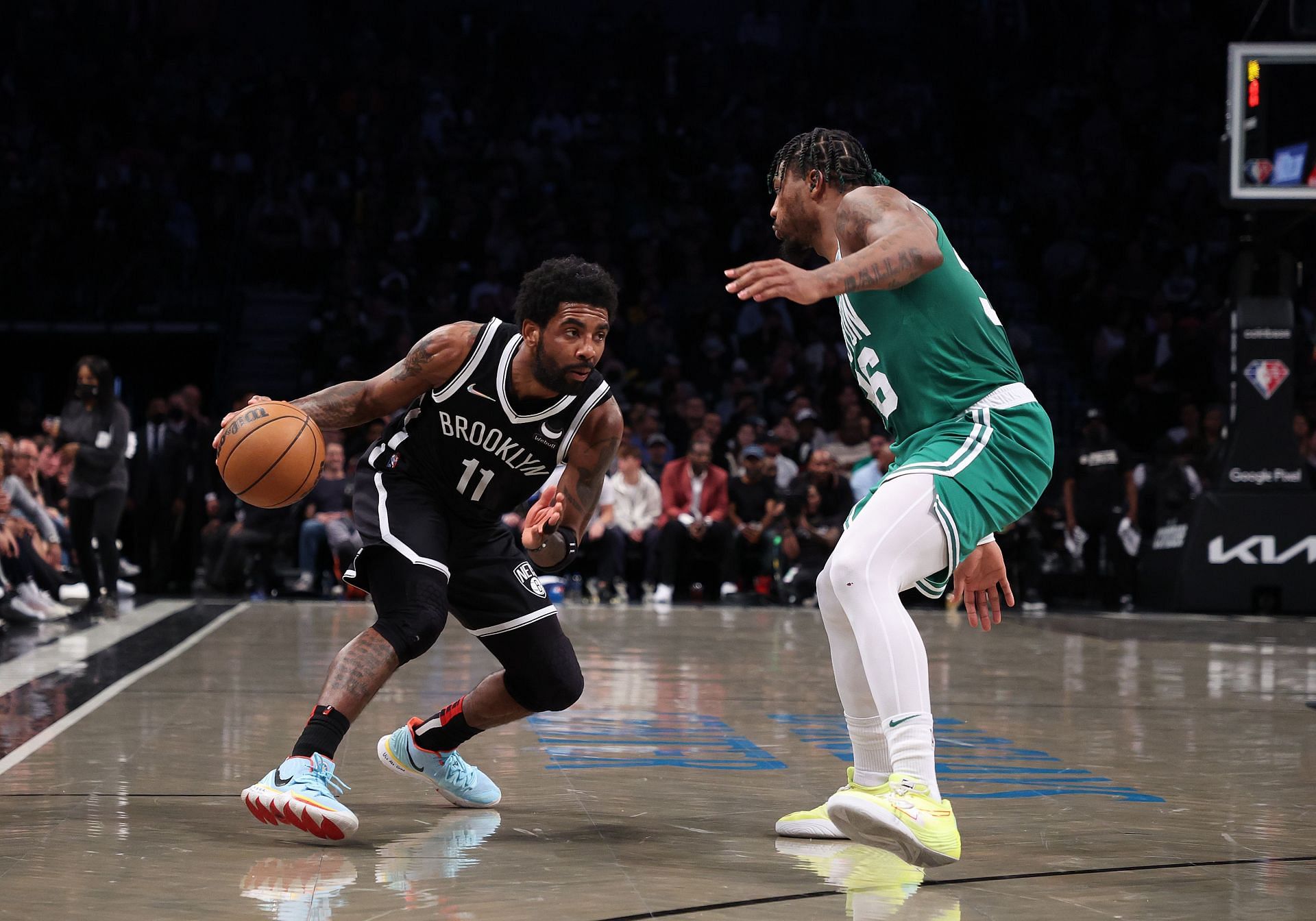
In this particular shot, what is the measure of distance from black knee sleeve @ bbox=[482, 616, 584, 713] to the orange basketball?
0.72 metres

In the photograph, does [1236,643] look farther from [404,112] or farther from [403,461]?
[404,112]

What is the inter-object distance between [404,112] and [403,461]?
17779 millimetres

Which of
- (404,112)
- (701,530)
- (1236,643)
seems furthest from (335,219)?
(1236,643)

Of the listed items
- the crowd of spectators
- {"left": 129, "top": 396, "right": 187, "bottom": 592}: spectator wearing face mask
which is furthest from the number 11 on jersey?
{"left": 129, "top": 396, "right": 187, "bottom": 592}: spectator wearing face mask

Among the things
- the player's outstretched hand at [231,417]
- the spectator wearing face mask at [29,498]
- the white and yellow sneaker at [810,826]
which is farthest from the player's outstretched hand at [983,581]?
the spectator wearing face mask at [29,498]

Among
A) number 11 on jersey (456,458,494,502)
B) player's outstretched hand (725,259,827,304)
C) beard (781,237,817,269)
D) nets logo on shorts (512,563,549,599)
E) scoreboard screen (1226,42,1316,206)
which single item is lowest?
nets logo on shorts (512,563,549,599)

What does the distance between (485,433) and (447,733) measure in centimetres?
87

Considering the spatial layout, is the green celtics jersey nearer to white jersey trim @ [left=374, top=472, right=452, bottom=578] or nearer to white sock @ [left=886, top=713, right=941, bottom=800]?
white sock @ [left=886, top=713, right=941, bottom=800]

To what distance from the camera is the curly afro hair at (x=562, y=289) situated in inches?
172

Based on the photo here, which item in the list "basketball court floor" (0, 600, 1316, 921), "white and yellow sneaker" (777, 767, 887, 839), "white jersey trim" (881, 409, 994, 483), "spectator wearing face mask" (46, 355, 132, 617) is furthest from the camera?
"spectator wearing face mask" (46, 355, 132, 617)

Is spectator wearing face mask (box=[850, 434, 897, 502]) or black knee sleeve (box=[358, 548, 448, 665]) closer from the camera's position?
black knee sleeve (box=[358, 548, 448, 665])

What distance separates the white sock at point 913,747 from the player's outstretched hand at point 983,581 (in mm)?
471

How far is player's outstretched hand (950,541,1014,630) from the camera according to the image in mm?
4199

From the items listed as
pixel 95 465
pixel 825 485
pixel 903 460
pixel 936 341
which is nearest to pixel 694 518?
pixel 825 485
